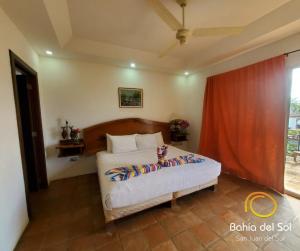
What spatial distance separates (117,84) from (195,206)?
9.43 ft

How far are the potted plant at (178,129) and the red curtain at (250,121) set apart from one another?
1.99 feet

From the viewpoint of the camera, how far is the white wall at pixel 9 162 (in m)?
1.36

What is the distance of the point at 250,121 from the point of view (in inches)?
105

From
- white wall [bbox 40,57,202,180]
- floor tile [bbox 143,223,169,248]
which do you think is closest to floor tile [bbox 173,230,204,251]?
floor tile [bbox 143,223,169,248]

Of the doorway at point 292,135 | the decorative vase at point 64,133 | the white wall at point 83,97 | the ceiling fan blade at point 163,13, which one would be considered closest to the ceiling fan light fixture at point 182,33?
the ceiling fan blade at point 163,13

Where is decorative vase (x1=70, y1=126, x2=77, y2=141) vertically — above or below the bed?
above

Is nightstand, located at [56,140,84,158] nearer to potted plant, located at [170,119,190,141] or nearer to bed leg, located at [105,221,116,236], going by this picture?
bed leg, located at [105,221,116,236]

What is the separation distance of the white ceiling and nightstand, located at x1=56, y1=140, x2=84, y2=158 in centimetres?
172

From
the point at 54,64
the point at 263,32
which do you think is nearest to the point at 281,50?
the point at 263,32

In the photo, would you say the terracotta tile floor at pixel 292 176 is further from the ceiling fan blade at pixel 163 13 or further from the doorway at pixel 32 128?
the doorway at pixel 32 128

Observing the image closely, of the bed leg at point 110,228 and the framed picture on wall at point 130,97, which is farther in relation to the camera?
the framed picture on wall at point 130,97

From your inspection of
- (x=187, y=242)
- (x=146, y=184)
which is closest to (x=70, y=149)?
(x=146, y=184)

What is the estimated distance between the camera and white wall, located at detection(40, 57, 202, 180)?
288cm

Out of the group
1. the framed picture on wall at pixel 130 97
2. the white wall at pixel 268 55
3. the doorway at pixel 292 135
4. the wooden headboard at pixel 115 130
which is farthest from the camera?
the framed picture on wall at pixel 130 97
